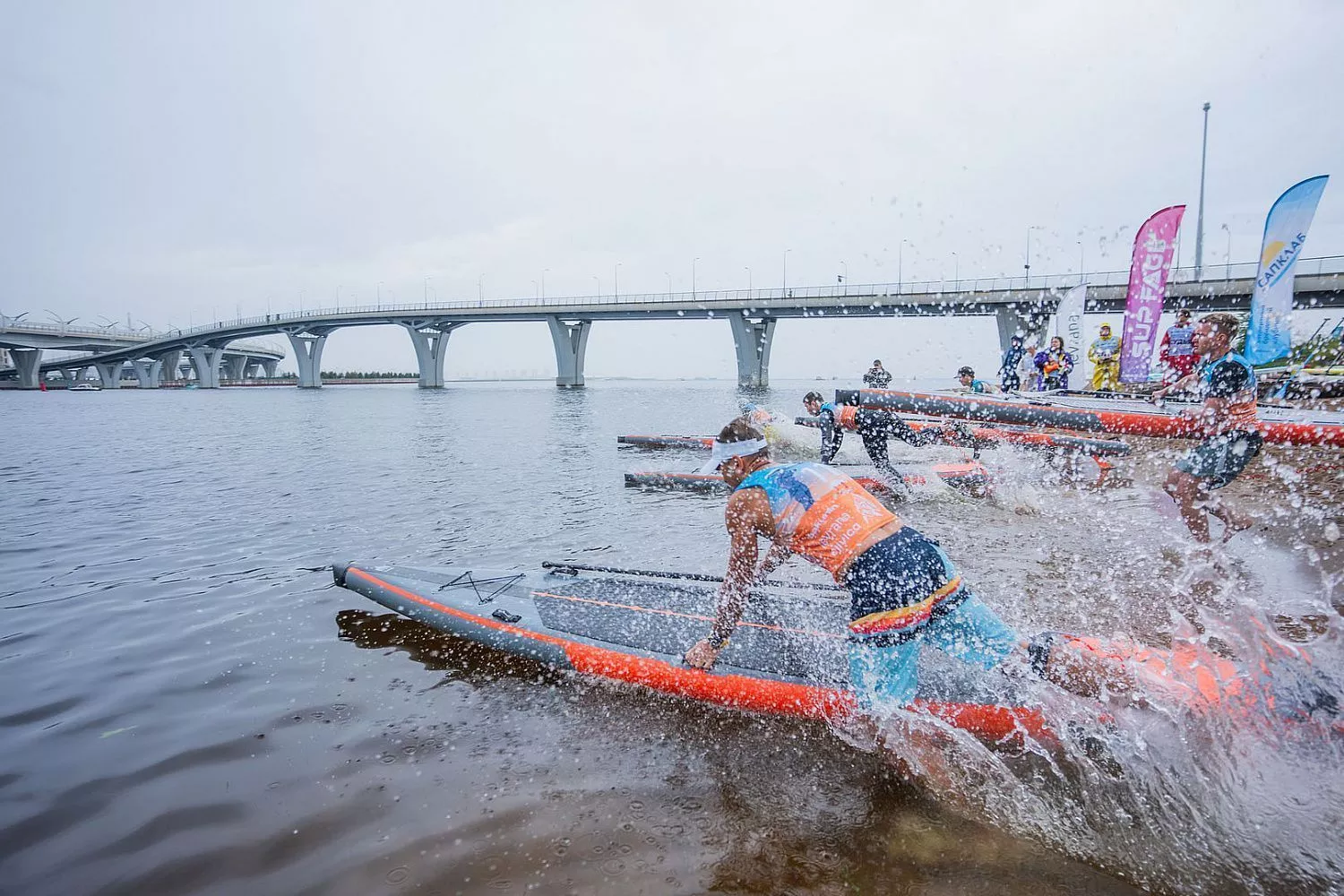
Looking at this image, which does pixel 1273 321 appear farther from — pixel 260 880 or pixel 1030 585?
pixel 260 880

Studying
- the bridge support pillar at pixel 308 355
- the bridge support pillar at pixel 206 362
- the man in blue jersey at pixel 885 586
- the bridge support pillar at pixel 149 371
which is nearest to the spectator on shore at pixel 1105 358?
the man in blue jersey at pixel 885 586

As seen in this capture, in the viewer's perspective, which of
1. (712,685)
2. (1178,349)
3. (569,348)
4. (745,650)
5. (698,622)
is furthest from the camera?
(569,348)

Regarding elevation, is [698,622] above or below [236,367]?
below

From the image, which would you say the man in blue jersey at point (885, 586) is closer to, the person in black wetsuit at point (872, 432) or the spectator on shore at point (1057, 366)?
the person in black wetsuit at point (872, 432)

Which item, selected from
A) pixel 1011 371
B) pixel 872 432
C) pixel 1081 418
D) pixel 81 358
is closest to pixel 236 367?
pixel 81 358

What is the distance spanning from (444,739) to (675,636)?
1.80m

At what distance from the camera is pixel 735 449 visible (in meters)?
3.66

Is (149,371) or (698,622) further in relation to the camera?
(149,371)

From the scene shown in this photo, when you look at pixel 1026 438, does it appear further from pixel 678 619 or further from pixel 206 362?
pixel 206 362

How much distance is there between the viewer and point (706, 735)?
13.9 ft

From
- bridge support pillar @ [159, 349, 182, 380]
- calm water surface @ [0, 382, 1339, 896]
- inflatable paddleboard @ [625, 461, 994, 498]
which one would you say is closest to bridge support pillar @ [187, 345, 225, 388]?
bridge support pillar @ [159, 349, 182, 380]

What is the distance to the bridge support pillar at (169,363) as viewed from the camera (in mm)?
95812

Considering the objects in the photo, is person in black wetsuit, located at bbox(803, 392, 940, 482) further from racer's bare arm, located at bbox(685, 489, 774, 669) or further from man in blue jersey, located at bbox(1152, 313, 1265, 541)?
racer's bare arm, located at bbox(685, 489, 774, 669)

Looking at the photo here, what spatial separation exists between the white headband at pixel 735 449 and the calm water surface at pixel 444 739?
198 cm
